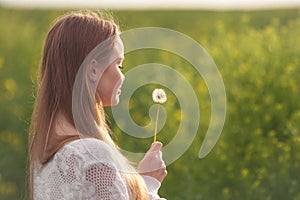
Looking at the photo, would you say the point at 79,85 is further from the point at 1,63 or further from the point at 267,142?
the point at 1,63

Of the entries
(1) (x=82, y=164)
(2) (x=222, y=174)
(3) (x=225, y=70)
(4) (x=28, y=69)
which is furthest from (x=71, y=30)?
(4) (x=28, y=69)

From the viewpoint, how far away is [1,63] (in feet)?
27.3

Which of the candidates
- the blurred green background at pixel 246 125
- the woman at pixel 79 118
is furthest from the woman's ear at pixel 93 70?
the blurred green background at pixel 246 125

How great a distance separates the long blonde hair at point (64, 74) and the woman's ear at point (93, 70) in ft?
0.11

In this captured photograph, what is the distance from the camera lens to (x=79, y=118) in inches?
87.7

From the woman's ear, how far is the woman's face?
18 mm

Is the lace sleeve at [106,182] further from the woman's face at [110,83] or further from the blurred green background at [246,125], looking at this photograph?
the blurred green background at [246,125]

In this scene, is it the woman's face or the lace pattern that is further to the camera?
the woman's face

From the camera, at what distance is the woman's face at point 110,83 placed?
2.29 m

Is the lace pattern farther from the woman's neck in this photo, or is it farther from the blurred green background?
the blurred green background

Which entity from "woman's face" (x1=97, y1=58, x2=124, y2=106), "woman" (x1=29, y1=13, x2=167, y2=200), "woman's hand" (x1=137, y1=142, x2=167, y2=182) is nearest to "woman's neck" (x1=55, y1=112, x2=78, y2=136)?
"woman" (x1=29, y1=13, x2=167, y2=200)

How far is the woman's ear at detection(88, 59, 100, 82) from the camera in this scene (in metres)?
2.27

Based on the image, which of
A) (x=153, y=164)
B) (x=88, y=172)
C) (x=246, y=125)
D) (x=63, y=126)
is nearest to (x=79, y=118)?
(x=63, y=126)

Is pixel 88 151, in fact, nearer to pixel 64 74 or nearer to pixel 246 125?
pixel 64 74
